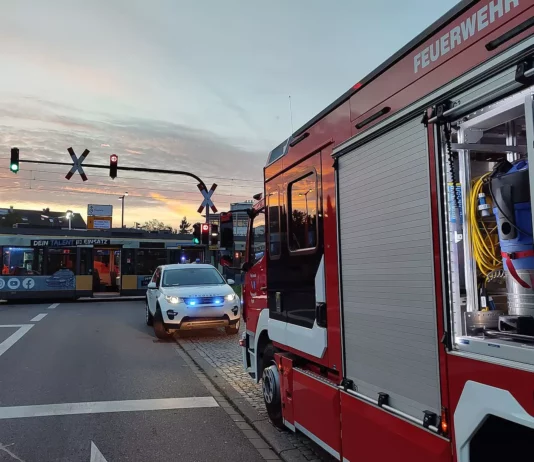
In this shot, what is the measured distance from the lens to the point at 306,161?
433 cm

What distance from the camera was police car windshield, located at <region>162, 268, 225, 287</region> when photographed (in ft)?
41.5

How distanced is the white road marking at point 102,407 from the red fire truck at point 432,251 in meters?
2.83

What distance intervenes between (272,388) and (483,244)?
3.17m

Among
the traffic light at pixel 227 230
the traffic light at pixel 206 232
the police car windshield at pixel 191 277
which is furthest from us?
the traffic light at pixel 206 232

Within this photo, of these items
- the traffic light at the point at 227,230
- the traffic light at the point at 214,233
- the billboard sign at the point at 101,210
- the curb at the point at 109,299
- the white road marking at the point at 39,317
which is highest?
the billboard sign at the point at 101,210

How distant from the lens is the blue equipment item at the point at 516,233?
232 cm

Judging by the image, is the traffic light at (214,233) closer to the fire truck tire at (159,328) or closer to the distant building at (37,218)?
the fire truck tire at (159,328)

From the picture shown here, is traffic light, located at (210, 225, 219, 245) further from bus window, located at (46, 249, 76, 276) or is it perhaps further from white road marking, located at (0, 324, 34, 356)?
bus window, located at (46, 249, 76, 276)

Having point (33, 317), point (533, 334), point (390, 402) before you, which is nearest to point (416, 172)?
point (533, 334)

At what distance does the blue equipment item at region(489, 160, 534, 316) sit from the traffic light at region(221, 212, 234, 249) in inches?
162

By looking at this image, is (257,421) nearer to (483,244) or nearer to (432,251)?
(432,251)

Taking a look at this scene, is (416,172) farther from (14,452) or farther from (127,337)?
(127,337)

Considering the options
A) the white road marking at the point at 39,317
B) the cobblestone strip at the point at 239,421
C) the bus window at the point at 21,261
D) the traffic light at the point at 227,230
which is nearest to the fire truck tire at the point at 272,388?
the cobblestone strip at the point at 239,421

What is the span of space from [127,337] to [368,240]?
10.1 meters
